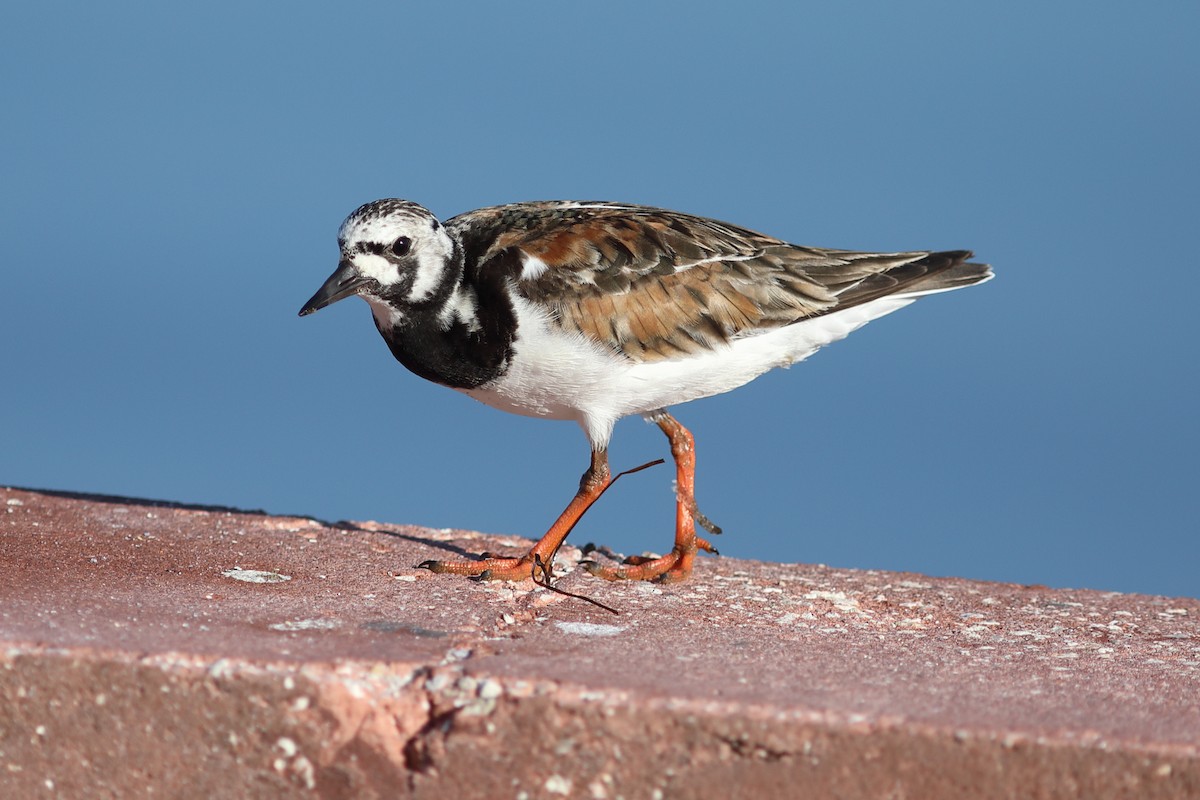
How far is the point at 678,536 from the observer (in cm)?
631

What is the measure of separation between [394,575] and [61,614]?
1470 mm

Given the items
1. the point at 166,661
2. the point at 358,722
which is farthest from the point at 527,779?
the point at 166,661

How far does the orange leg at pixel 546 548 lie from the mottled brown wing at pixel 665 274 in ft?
2.00

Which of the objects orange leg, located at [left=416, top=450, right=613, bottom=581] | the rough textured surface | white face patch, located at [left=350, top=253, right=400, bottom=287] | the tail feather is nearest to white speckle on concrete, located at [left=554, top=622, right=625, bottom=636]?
the rough textured surface

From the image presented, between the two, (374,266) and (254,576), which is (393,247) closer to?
(374,266)

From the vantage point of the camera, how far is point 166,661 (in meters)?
3.94

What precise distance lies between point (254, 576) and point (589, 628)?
153cm

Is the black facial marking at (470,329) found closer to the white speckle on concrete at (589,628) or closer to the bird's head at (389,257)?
the bird's head at (389,257)

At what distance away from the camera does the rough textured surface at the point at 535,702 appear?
370 cm

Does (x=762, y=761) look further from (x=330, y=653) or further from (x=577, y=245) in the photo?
(x=577, y=245)

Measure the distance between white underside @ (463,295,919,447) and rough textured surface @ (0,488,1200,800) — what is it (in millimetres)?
1001

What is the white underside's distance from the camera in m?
5.51

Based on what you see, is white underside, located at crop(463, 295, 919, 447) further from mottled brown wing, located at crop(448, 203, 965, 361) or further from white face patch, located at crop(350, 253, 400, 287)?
white face patch, located at crop(350, 253, 400, 287)

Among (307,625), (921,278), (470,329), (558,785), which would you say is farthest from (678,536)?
(558,785)
